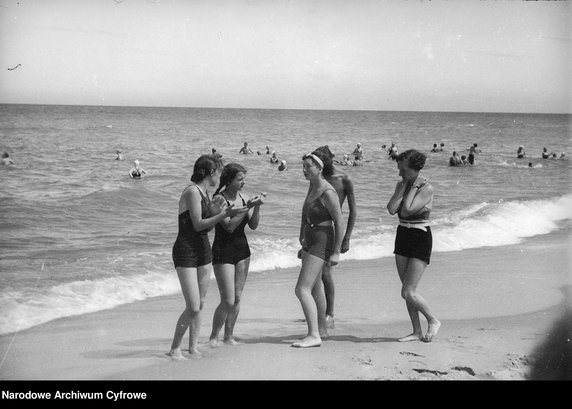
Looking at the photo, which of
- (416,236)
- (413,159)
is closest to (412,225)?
(416,236)

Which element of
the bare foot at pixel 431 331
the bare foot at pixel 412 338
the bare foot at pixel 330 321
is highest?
the bare foot at pixel 431 331

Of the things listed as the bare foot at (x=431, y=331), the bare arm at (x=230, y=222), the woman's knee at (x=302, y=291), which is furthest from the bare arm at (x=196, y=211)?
the bare foot at (x=431, y=331)

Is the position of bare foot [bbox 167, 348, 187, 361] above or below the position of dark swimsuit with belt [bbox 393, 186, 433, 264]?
below

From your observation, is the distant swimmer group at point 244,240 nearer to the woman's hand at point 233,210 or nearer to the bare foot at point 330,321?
the woman's hand at point 233,210

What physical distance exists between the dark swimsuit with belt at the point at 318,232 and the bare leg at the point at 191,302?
0.98 m

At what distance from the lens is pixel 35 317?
7141 mm

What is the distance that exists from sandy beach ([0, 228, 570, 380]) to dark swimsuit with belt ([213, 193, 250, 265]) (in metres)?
0.89

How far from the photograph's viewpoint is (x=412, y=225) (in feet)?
19.5

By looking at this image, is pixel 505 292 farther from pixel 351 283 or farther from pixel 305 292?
pixel 305 292

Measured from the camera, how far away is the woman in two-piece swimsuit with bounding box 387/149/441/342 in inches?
232

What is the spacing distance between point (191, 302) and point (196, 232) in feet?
1.98

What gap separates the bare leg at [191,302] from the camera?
5.28m

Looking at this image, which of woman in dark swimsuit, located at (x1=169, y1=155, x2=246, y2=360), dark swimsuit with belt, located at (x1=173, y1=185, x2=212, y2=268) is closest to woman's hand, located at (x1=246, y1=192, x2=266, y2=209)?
woman in dark swimsuit, located at (x1=169, y1=155, x2=246, y2=360)

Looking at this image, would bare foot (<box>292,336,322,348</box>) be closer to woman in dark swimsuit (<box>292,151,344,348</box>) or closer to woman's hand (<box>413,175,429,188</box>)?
woman in dark swimsuit (<box>292,151,344,348</box>)
